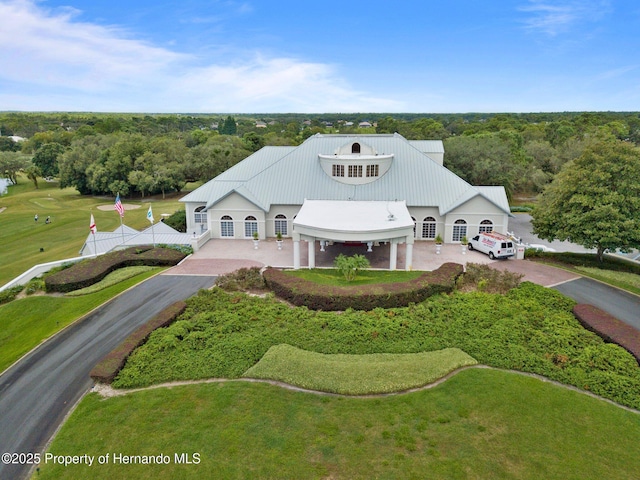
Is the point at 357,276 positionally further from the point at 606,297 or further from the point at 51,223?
the point at 51,223

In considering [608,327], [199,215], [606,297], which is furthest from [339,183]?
[608,327]

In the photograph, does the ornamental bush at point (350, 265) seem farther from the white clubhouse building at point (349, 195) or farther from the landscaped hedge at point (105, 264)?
the landscaped hedge at point (105, 264)

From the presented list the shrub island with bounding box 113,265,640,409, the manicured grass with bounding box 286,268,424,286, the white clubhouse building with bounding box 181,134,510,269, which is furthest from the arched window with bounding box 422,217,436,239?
the shrub island with bounding box 113,265,640,409

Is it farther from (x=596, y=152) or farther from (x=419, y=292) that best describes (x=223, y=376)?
(x=596, y=152)

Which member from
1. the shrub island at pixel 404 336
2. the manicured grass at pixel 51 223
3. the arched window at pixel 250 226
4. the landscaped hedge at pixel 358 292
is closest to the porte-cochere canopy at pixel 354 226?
the landscaped hedge at pixel 358 292

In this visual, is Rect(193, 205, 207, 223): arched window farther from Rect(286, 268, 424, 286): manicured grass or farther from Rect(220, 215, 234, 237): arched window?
Rect(286, 268, 424, 286): manicured grass

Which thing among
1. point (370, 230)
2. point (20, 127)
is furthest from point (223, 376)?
point (20, 127)
